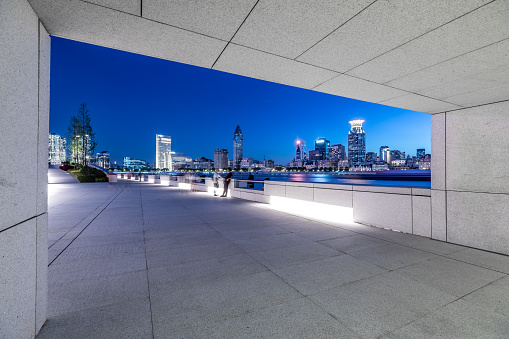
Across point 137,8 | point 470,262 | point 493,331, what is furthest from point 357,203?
point 137,8

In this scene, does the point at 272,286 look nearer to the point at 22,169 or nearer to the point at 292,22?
the point at 22,169

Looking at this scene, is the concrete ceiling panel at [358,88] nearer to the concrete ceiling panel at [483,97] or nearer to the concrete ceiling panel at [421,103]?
the concrete ceiling panel at [421,103]

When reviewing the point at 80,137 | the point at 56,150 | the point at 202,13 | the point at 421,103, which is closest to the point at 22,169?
the point at 202,13

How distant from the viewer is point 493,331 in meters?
2.47

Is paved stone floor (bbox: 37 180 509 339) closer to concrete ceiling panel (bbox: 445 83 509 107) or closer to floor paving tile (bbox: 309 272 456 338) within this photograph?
floor paving tile (bbox: 309 272 456 338)

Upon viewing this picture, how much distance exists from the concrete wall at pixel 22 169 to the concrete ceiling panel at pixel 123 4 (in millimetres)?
689

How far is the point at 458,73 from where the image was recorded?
3.74m

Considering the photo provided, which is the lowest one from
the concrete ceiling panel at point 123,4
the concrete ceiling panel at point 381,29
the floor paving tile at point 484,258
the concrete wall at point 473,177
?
the floor paving tile at point 484,258

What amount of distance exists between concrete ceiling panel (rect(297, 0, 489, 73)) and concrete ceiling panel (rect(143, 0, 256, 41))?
1172 mm

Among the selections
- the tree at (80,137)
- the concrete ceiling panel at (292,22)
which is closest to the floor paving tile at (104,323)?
the concrete ceiling panel at (292,22)

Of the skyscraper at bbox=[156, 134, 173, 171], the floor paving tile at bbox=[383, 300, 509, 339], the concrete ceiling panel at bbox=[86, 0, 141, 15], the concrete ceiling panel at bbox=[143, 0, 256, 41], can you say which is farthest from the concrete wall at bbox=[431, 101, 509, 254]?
the skyscraper at bbox=[156, 134, 173, 171]

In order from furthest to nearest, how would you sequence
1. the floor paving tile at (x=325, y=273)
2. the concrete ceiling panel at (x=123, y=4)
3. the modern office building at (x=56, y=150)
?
the modern office building at (x=56, y=150)
the floor paving tile at (x=325, y=273)
the concrete ceiling panel at (x=123, y=4)

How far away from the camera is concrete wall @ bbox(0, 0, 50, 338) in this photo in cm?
190

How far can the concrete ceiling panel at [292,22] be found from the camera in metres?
2.36
